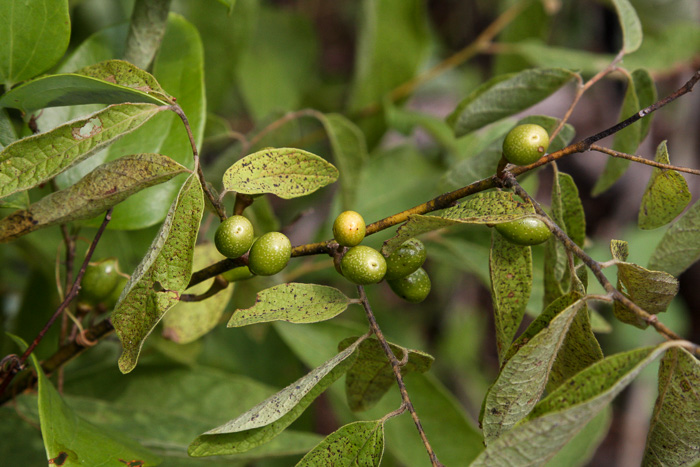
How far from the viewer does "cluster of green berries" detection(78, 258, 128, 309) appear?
104 centimetres

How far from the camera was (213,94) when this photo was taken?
5.63 ft

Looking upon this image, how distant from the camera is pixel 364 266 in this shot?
77cm

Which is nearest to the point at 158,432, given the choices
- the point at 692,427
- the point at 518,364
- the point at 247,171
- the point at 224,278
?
the point at 224,278

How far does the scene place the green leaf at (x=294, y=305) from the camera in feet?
2.57

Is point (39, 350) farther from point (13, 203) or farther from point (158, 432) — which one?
point (13, 203)

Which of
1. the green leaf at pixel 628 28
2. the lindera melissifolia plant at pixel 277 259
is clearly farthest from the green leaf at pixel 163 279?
the green leaf at pixel 628 28

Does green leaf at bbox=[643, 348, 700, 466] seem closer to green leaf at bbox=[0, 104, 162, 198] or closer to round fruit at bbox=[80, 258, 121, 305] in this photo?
green leaf at bbox=[0, 104, 162, 198]

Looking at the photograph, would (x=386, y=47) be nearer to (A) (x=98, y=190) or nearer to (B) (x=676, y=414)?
(A) (x=98, y=190)

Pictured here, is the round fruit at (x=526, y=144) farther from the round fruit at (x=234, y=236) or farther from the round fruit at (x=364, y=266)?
the round fruit at (x=234, y=236)

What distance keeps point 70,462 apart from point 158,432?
464mm

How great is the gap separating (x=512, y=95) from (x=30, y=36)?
845 millimetres

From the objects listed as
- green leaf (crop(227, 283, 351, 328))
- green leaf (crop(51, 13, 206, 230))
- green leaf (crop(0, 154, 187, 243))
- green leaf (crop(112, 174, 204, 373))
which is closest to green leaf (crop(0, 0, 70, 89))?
green leaf (crop(51, 13, 206, 230))

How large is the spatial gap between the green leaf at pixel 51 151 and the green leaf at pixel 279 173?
0.53ft

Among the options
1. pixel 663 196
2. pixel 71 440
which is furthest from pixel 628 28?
pixel 71 440
